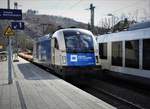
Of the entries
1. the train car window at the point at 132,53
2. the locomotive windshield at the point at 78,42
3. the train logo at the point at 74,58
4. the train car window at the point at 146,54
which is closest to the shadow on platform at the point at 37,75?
the train logo at the point at 74,58

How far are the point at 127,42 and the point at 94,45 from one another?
2.36m

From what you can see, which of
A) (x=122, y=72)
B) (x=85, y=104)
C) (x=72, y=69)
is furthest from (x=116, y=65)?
(x=85, y=104)

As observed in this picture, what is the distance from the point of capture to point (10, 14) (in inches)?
571

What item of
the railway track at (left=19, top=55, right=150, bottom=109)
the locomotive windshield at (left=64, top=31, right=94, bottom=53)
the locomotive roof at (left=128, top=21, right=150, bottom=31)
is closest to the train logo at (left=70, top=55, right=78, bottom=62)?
the locomotive windshield at (left=64, top=31, right=94, bottom=53)

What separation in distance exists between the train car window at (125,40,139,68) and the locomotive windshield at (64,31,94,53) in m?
2.36

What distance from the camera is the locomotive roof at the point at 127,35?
1411 centimetres

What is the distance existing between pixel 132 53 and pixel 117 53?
2319 mm

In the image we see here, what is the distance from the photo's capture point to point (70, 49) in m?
17.4

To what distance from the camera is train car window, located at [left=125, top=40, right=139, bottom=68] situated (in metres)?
14.9

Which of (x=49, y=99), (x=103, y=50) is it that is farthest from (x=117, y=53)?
(x=49, y=99)

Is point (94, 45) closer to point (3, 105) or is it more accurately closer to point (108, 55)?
point (108, 55)

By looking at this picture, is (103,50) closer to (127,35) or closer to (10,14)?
(127,35)

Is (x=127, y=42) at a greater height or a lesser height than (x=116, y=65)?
greater

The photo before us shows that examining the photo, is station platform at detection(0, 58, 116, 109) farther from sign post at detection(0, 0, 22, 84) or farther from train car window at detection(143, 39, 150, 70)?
train car window at detection(143, 39, 150, 70)
